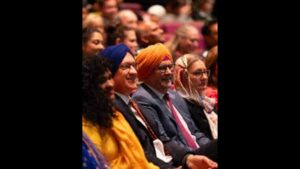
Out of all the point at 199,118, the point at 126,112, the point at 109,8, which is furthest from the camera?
the point at 109,8

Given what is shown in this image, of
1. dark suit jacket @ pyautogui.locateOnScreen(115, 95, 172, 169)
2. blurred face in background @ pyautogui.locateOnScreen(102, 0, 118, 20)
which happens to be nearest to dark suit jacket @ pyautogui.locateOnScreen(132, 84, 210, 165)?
dark suit jacket @ pyautogui.locateOnScreen(115, 95, 172, 169)

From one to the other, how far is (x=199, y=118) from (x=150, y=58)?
492mm

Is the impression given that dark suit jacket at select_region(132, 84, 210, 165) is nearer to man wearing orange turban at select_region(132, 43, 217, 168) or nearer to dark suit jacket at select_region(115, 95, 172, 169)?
man wearing orange turban at select_region(132, 43, 217, 168)

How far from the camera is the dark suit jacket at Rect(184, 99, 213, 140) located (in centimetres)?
535

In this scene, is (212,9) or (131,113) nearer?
(131,113)

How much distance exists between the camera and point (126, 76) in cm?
485

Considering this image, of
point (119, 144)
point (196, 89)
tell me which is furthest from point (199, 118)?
point (119, 144)

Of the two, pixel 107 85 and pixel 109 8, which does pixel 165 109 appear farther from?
pixel 109 8

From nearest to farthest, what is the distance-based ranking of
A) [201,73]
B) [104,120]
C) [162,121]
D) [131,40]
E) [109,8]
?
1. [104,120]
2. [162,121]
3. [201,73]
4. [131,40]
5. [109,8]
